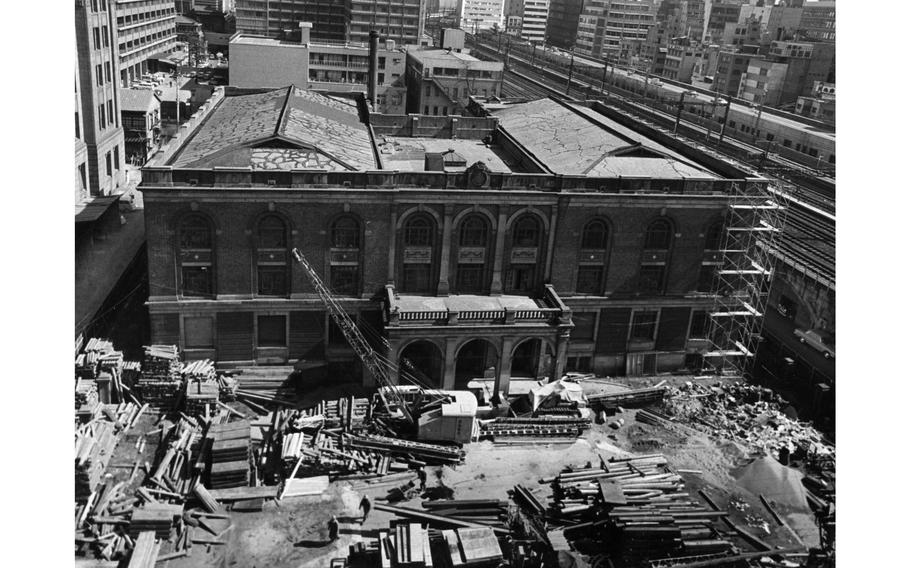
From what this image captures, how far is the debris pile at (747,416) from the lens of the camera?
162 feet

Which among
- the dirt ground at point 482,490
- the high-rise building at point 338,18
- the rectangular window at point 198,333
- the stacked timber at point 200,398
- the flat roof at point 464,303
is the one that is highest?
the high-rise building at point 338,18

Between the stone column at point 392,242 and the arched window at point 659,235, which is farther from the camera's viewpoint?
the arched window at point 659,235

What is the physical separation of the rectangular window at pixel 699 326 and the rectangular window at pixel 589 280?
27.9 ft

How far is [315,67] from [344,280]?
80.7 m

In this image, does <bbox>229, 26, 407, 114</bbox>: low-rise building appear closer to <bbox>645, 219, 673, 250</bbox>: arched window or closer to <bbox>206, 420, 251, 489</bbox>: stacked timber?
<bbox>645, 219, 673, 250</bbox>: arched window

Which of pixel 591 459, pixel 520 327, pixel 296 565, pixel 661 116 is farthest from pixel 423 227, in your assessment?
pixel 661 116

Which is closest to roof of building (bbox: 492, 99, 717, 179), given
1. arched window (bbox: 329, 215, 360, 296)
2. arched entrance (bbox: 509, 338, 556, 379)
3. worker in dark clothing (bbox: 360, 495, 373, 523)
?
arched entrance (bbox: 509, 338, 556, 379)

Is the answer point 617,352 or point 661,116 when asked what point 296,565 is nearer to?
point 617,352

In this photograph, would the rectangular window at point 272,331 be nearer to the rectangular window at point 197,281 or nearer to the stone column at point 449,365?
the rectangular window at point 197,281

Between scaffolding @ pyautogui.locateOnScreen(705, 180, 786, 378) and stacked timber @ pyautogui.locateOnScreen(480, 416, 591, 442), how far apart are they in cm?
1464

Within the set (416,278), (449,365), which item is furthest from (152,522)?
(416,278)

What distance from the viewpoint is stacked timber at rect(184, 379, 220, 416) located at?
1823 inches

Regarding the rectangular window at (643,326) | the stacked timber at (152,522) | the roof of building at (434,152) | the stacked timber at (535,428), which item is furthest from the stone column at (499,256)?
the stacked timber at (152,522)

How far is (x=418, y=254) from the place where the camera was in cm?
5244
